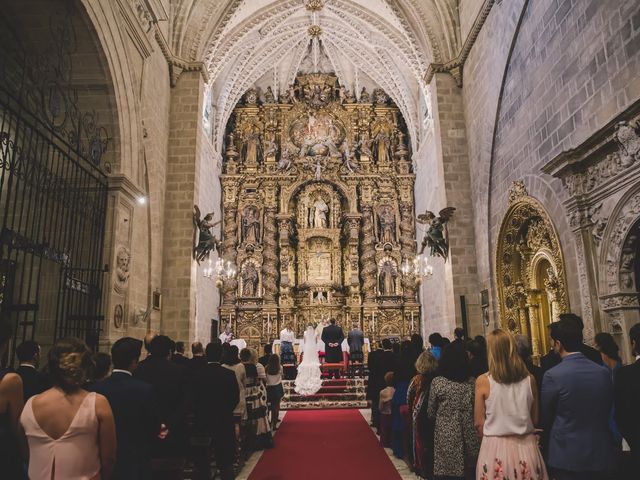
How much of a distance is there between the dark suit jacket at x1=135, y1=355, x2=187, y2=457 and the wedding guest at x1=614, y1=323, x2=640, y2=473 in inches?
124

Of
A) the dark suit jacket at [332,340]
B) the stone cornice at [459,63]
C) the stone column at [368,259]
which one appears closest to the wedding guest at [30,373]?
the dark suit jacket at [332,340]

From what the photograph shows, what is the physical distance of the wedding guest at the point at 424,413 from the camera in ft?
14.2

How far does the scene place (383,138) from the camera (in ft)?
69.3

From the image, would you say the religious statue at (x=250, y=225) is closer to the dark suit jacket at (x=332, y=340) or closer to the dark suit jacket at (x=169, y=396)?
the dark suit jacket at (x=332, y=340)

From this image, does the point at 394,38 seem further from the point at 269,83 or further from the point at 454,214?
the point at 454,214

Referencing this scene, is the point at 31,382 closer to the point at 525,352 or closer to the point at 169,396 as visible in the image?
the point at 169,396

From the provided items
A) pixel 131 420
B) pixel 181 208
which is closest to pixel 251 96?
pixel 181 208

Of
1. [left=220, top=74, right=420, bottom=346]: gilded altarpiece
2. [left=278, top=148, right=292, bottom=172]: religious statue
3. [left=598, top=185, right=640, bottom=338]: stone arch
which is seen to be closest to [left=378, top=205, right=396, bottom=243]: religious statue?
[left=220, top=74, right=420, bottom=346]: gilded altarpiece

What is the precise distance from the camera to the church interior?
6.86 meters

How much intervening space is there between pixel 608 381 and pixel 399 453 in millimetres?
4168

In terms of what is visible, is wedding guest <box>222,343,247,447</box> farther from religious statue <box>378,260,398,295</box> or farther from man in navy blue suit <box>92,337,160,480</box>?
religious statue <box>378,260,398,295</box>

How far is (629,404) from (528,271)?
23.7 ft

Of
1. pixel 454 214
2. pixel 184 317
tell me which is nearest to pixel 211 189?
pixel 184 317

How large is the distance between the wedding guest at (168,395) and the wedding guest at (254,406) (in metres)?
2.44
